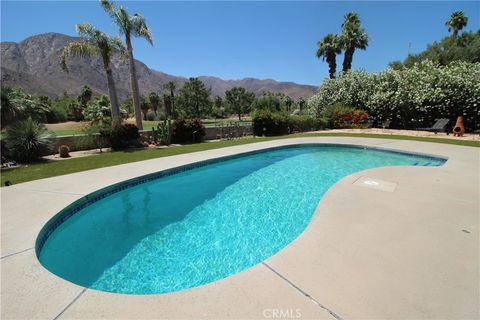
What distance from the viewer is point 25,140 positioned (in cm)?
929

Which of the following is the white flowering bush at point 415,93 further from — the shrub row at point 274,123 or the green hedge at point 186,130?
the green hedge at point 186,130

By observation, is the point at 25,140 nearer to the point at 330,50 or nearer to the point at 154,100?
the point at 330,50

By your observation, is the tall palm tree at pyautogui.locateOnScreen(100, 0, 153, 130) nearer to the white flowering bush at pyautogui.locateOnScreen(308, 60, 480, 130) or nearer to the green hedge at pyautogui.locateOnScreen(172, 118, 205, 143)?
the green hedge at pyautogui.locateOnScreen(172, 118, 205, 143)

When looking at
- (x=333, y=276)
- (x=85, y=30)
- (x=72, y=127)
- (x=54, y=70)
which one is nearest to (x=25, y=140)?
(x=85, y=30)

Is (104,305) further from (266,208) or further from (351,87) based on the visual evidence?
(351,87)

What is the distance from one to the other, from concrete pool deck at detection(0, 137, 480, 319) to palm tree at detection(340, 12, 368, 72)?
1061 inches

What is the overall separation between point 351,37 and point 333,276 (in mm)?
30305

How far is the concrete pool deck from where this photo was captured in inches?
82.8

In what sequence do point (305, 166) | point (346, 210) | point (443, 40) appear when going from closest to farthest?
1. point (346, 210)
2. point (305, 166)
3. point (443, 40)

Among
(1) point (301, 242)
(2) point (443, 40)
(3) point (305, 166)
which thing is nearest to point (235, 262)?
(1) point (301, 242)

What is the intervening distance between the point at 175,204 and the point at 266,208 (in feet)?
7.35

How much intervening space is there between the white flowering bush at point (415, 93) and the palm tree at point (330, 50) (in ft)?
27.7

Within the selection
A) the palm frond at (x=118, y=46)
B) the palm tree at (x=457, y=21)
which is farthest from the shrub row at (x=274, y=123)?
the palm tree at (x=457, y=21)

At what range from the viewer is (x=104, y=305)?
7.25 feet
